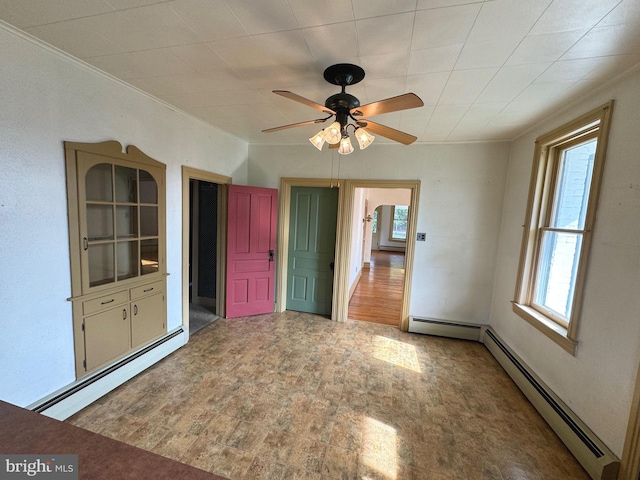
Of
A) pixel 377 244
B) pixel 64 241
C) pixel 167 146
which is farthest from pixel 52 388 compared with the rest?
pixel 377 244

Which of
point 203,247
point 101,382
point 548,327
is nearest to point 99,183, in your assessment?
point 101,382

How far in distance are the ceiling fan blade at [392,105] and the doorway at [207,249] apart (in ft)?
8.06

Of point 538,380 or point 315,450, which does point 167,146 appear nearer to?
point 315,450

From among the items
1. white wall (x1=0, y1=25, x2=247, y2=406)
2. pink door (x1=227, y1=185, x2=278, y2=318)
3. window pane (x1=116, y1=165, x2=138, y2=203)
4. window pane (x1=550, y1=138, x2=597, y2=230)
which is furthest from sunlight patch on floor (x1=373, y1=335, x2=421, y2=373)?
window pane (x1=116, y1=165, x2=138, y2=203)

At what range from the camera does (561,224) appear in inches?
103

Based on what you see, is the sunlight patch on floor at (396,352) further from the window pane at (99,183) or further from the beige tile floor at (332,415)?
the window pane at (99,183)

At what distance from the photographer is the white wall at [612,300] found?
5.65ft

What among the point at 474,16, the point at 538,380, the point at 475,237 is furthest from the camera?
the point at 475,237

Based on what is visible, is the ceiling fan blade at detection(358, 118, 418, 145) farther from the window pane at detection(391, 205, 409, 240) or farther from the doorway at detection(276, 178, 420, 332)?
the window pane at detection(391, 205, 409, 240)

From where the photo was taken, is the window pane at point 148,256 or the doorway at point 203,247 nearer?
the window pane at point 148,256

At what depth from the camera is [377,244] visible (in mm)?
12953

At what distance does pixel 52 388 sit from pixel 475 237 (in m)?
4.50

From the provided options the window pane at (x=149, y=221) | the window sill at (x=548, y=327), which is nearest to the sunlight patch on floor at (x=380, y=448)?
the window sill at (x=548, y=327)

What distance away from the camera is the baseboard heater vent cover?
3.77m
